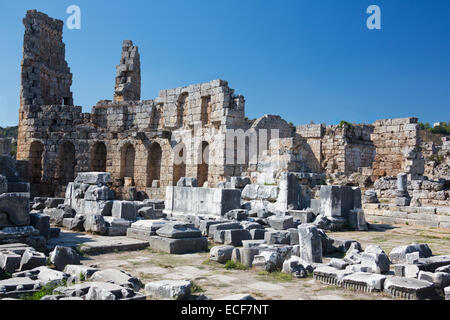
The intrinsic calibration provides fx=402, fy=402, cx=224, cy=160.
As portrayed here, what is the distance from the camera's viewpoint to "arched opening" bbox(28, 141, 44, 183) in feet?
69.4

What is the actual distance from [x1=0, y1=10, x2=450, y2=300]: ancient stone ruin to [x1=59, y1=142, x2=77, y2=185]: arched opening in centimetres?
6

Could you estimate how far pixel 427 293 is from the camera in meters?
4.40

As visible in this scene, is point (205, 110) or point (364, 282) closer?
point (364, 282)

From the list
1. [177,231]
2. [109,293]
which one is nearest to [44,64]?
[177,231]

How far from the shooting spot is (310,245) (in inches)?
247

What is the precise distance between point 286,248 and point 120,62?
1753 cm

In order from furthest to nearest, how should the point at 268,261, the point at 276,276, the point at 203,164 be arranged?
1. the point at 203,164
2. the point at 268,261
3. the point at 276,276

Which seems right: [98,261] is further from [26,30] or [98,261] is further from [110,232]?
[26,30]

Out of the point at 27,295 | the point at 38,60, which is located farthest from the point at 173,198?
the point at 38,60

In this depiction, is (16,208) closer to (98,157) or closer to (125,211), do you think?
(125,211)

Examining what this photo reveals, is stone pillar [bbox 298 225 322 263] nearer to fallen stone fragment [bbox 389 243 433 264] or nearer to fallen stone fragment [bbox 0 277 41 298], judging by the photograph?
fallen stone fragment [bbox 389 243 433 264]

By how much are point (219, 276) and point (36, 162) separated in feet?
61.9

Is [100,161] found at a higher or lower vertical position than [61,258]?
higher
